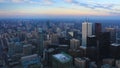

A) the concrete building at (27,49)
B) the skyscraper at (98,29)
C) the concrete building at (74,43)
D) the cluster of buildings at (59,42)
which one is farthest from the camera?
the concrete building at (74,43)

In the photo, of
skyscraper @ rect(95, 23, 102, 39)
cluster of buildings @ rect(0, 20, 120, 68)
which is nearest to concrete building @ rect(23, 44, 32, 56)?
cluster of buildings @ rect(0, 20, 120, 68)

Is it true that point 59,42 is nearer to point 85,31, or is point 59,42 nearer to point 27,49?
point 85,31

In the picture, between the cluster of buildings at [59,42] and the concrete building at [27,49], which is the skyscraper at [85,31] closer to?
the cluster of buildings at [59,42]

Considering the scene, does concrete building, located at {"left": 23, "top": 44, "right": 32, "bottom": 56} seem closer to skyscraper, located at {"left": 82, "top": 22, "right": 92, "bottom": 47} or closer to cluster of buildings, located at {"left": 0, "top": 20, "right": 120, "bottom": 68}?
cluster of buildings, located at {"left": 0, "top": 20, "right": 120, "bottom": 68}

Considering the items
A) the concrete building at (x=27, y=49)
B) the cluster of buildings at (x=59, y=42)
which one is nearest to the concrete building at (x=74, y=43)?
the cluster of buildings at (x=59, y=42)

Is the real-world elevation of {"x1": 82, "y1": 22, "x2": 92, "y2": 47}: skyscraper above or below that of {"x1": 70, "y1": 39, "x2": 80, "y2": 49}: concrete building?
above

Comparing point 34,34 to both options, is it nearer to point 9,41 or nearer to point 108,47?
point 9,41

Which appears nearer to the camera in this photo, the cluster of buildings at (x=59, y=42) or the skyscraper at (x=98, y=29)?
the cluster of buildings at (x=59, y=42)

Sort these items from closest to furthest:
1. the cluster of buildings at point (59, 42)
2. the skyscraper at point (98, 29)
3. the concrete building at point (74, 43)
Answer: the cluster of buildings at point (59, 42) → the skyscraper at point (98, 29) → the concrete building at point (74, 43)
